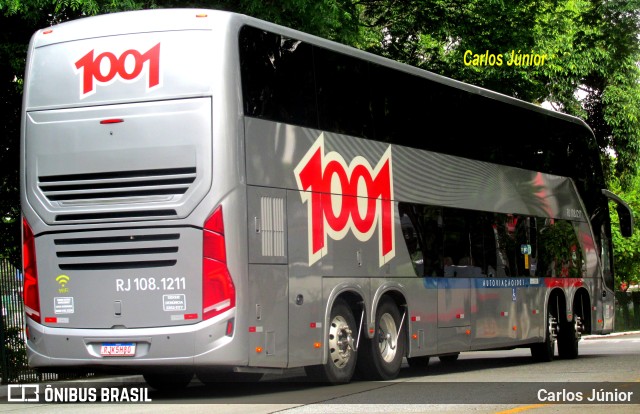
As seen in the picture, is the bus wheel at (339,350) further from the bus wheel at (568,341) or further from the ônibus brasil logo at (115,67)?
the bus wheel at (568,341)

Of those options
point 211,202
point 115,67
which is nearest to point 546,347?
point 211,202

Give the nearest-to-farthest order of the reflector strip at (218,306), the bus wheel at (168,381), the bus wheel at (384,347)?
the reflector strip at (218,306)
the bus wheel at (168,381)
the bus wheel at (384,347)

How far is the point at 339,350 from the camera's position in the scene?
615 inches

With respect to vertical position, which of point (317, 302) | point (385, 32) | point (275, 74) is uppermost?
point (385, 32)

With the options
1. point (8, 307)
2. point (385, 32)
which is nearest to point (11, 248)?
point (8, 307)

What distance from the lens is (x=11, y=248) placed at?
19.9 metres

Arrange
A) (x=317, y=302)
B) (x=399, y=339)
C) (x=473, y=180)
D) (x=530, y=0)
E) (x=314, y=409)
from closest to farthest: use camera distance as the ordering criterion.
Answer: (x=314, y=409), (x=317, y=302), (x=399, y=339), (x=473, y=180), (x=530, y=0)

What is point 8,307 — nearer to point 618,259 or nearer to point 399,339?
point 399,339

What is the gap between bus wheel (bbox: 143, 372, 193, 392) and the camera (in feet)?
53.1

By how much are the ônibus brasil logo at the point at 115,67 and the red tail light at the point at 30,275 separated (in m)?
1.84

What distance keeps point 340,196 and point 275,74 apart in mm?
2144

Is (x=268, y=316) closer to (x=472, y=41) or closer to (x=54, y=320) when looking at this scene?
(x=54, y=320)

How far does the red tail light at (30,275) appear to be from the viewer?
14.2 metres

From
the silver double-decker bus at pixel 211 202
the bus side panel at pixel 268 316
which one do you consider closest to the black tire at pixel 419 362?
the silver double-decker bus at pixel 211 202
